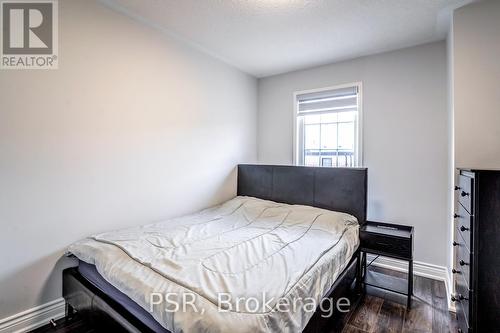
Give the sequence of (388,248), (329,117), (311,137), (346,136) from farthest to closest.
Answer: (311,137), (329,117), (346,136), (388,248)

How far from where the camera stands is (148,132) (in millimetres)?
2342

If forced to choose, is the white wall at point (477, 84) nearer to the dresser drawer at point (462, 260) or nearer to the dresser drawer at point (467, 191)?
the dresser drawer at point (467, 191)

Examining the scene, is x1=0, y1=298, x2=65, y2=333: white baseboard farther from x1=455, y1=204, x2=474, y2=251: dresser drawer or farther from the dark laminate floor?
x1=455, y1=204, x2=474, y2=251: dresser drawer

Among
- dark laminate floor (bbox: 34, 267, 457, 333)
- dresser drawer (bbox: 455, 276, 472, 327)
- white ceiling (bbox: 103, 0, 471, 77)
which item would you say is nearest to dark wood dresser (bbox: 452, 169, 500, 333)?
dresser drawer (bbox: 455, 276, 472, 327)

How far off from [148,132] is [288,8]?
5.45 feet

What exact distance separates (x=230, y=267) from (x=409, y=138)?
240 cm

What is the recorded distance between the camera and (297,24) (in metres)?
2.25

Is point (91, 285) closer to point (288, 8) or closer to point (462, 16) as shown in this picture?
point (288, 8)

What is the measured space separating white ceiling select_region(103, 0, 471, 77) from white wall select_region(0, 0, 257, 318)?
0.30 metres

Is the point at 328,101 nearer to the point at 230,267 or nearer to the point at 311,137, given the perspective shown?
the point at 311,137

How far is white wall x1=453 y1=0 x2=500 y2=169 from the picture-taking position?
1.78 m

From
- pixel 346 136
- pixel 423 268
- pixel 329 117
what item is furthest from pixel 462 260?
pixel 329 117

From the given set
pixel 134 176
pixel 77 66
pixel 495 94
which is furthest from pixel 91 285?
pixel 495 94

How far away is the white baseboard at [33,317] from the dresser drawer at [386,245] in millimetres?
2559
